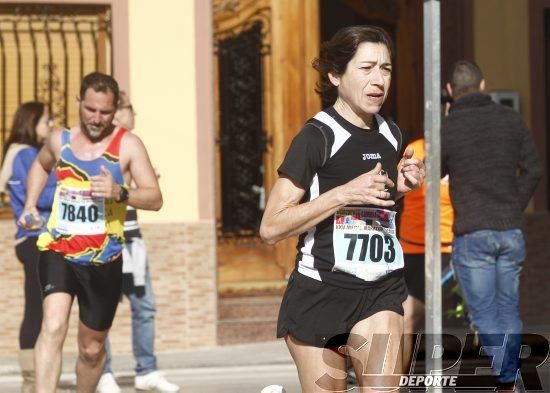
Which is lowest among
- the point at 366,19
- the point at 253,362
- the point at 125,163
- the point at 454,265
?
the point at 253,362

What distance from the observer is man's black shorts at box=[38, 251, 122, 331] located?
855 centimetres

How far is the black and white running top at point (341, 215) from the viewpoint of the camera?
619 cm

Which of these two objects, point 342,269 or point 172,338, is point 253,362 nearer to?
point 172,338

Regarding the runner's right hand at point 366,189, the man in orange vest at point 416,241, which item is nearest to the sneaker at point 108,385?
the man in orange vest at point 416,241

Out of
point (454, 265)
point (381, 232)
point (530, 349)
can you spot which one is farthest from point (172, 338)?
point (381, 232)

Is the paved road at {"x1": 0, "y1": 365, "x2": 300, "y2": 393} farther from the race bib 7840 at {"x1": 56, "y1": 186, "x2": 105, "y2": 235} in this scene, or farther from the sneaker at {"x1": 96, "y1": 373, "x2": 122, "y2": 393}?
the race bib 7840 at {"x1": 56, "y1": 186, "x2": 105, "y2": 235}

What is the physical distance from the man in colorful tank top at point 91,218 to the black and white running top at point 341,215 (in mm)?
2411

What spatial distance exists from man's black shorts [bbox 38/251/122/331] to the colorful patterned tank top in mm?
44

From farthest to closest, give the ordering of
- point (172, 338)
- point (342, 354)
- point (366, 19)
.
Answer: point (366, 19)
point (172, 338)
point (342, 354)

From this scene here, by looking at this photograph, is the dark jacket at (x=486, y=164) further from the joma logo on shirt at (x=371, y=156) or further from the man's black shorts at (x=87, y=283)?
the joma logo on shirt at (x=371, y=156)

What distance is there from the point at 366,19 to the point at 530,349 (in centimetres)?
474

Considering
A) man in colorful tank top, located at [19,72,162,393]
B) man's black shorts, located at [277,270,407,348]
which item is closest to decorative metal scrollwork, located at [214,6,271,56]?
man in colorful tank top, located at [19,72,162,393]

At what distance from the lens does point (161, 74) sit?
13164 mm

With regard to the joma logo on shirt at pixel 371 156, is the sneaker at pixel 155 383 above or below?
below
